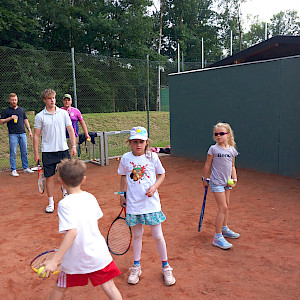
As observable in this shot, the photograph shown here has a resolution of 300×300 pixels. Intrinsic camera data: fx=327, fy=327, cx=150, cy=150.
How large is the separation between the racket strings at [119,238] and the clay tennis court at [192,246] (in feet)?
0.64

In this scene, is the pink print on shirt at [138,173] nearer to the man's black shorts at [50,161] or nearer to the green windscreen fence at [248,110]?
the man's black shorts at [50,161]

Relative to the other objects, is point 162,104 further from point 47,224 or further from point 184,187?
point 47,224

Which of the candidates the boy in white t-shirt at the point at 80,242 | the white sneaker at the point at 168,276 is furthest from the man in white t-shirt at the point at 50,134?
the boy in white t-shirt at the point at 80,242

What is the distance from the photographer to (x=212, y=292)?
2953 mm

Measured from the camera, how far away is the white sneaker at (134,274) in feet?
10.2

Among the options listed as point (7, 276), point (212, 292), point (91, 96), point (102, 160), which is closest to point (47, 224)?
point (7, 276)

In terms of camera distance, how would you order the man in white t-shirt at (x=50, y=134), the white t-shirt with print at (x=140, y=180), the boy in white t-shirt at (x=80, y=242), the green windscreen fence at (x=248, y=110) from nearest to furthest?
the boy in white t-shirt at (x=80, y=242)
the white t-shirt with print at (x=140, y=180)
the man in white t-shirt at (x=50, y=134)
the green windscreen fence at (x=248, y=110)

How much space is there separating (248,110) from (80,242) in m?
6.98

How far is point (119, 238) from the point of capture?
353 centimetres

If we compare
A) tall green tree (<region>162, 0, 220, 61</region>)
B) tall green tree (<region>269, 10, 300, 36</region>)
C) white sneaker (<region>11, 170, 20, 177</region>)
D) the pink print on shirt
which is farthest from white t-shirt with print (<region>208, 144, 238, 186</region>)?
tall green tree (<region>269, 10, 300, 36</region>)

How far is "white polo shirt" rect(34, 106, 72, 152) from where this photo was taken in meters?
5.00

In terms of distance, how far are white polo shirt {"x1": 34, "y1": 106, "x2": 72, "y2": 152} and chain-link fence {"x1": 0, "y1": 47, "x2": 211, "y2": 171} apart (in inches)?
305

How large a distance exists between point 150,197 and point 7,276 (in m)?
1.71

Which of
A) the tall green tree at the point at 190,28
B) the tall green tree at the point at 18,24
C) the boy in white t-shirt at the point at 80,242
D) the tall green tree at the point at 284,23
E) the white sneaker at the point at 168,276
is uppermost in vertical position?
the tall green tree at the point at 284,23
